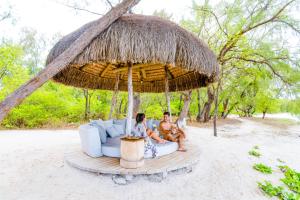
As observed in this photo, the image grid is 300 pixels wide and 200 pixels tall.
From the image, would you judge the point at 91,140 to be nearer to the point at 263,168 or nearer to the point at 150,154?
the point at 150,154

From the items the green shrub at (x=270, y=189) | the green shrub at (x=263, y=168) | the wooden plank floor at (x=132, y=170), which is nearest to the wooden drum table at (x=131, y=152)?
the wooden plank floor at (x=132, y=170)

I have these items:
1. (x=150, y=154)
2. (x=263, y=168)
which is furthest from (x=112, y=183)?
(x=263, y=168)

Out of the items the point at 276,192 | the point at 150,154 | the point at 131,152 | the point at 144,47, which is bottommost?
the point at 276,192

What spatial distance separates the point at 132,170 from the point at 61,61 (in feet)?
6.95

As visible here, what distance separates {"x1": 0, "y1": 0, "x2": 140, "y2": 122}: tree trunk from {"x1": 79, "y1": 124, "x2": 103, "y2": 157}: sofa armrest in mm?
1499

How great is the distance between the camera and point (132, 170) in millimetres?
3494

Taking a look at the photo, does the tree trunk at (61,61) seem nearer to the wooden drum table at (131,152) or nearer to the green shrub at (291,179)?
the wooden drum table at (131,152)

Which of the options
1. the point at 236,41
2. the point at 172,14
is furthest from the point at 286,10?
the point at 172,14

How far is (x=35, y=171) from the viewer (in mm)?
4027

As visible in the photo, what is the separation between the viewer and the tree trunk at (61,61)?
2.54 m

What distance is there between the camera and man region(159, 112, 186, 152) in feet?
15.8

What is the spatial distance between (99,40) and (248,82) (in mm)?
13272

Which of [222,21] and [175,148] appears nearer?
[175,148]

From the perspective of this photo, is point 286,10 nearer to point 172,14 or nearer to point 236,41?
point 236,41
